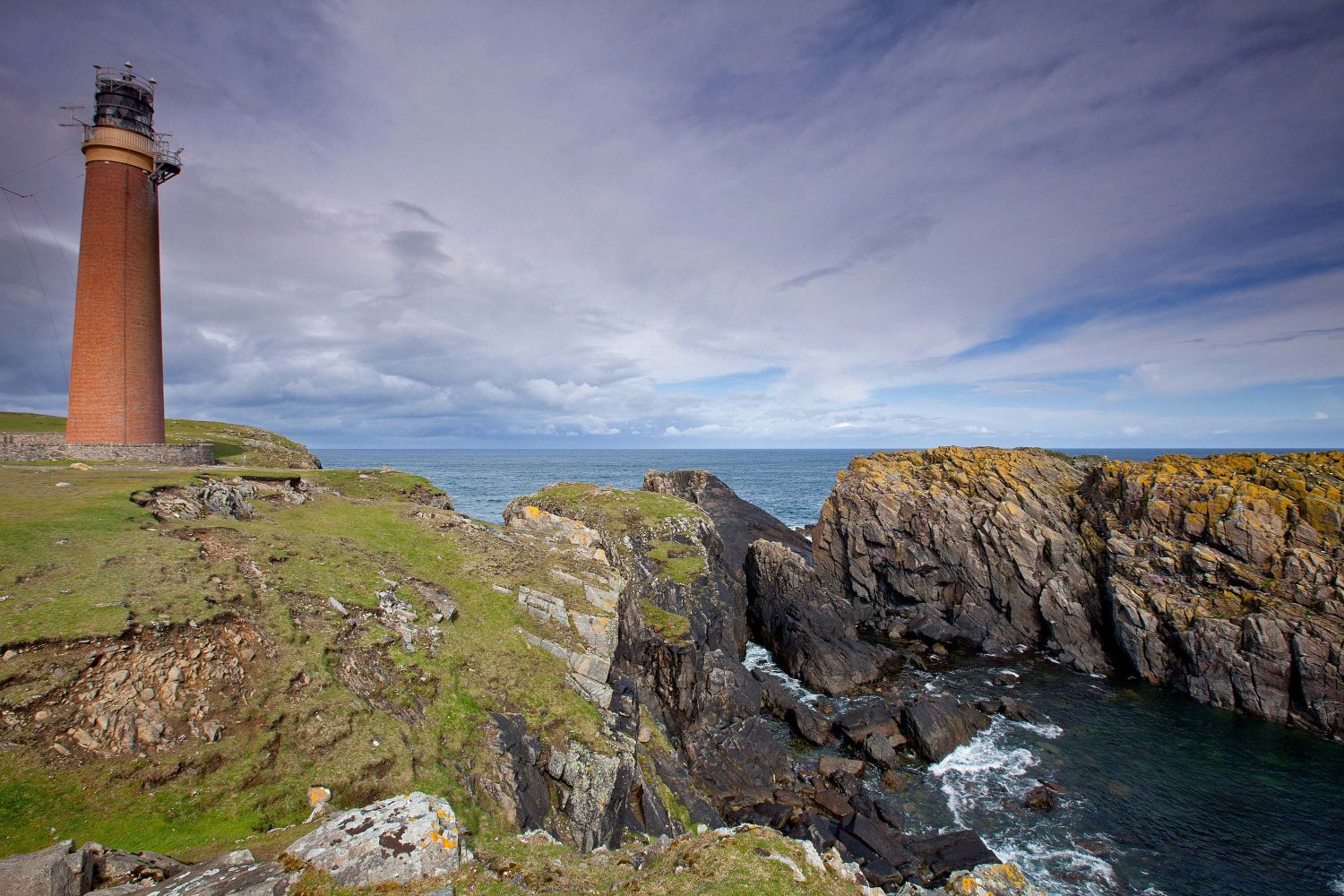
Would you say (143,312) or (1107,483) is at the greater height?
(143,312)

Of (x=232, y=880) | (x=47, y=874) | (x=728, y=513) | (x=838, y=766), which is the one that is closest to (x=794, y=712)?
(x=838, y=766)

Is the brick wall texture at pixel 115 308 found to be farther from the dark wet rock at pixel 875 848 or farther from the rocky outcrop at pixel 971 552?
the rocky outcrop at pixel 971 552

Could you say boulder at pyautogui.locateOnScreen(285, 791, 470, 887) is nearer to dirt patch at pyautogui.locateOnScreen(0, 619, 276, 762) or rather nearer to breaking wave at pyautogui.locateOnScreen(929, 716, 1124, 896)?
dirt patch at pyautogui.locateOnScreen(0, 619, 276, 762)

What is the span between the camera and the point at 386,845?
33.8 feet

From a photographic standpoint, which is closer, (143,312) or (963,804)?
A: (963,804)

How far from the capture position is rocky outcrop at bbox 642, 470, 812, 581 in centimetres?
6706

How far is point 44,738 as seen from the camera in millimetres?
11977

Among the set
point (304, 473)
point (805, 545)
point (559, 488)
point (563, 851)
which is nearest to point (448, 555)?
point (563, 851)

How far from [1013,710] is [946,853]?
16702 millimetres

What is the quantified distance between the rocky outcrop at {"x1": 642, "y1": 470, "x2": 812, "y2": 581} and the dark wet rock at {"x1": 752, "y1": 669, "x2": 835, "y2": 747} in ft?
80.1

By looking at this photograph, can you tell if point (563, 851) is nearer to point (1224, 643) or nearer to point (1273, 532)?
point (1224, 643)

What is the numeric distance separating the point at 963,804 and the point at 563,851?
80.7ft

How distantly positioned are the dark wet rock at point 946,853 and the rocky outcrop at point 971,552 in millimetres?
27324

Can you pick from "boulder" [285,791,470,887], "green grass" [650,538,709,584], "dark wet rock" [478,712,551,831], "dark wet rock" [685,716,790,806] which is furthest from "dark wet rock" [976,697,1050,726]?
"boulder" [285,791,470,887]
